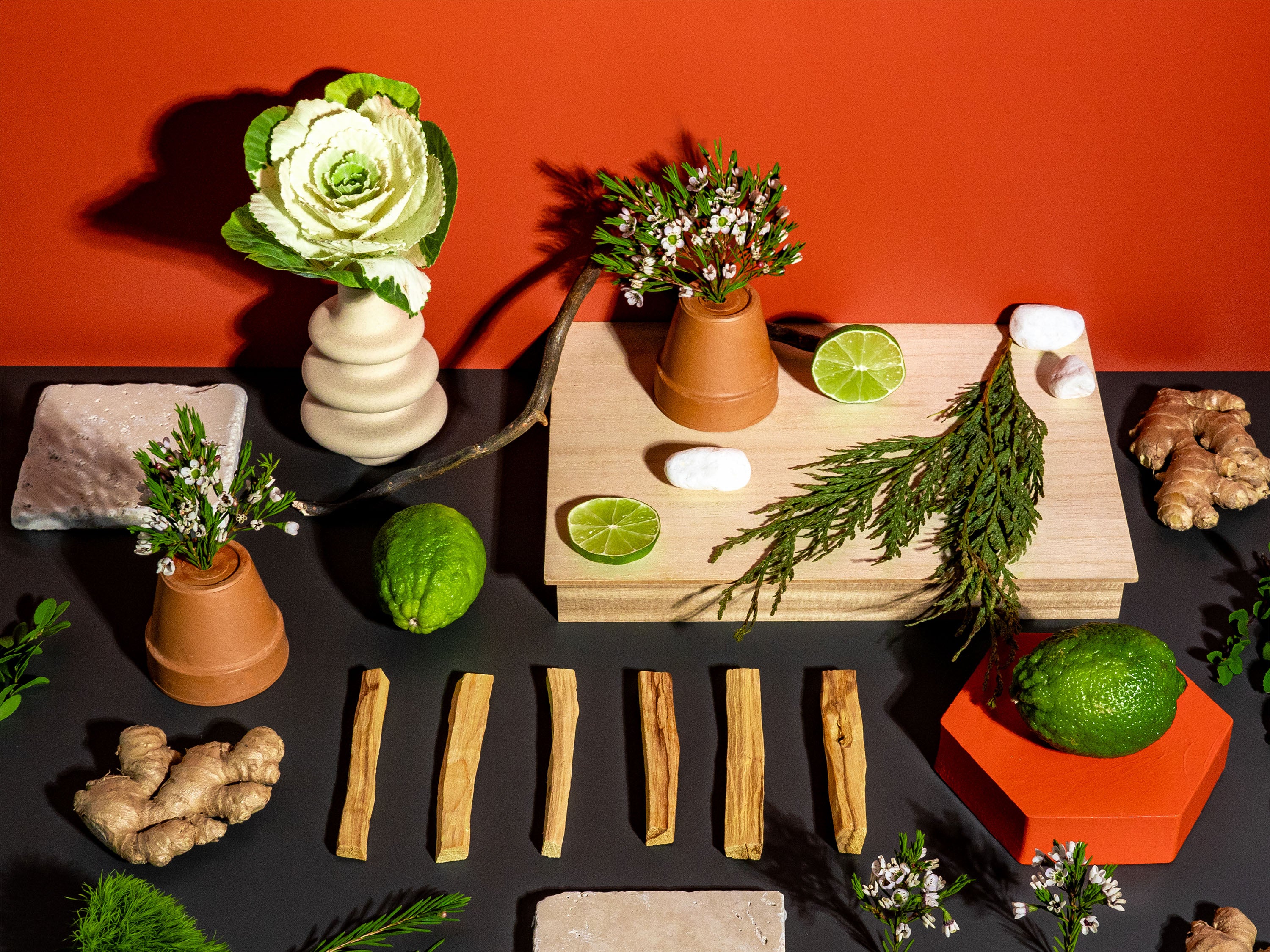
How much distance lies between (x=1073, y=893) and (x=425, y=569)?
2.71ft

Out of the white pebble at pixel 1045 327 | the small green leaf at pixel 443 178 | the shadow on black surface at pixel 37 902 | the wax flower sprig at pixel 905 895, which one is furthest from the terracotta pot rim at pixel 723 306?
the shadow on black surface at pixel 37 902

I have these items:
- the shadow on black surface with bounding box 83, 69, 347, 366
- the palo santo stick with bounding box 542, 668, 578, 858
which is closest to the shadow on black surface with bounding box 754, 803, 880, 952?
the palo santo stick with bounding box 542, 668, 578, 858

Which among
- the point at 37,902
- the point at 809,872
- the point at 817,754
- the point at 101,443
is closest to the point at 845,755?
the point at 817,754

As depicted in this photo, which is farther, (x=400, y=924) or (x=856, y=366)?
(x=856, y=366)

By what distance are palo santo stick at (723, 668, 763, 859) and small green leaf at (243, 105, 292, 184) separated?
2.78 feet

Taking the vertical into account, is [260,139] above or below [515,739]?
above

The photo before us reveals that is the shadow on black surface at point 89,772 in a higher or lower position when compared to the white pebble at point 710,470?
lower

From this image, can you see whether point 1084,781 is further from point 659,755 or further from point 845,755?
point 659,755

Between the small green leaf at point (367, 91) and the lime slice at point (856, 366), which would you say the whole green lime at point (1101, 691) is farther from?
the small green leaf at point (367, 91)

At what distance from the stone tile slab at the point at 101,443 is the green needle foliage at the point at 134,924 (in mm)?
525

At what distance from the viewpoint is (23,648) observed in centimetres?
155

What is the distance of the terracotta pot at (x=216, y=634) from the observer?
1421 millimetres

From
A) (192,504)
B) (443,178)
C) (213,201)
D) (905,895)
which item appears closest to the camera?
(905,895)

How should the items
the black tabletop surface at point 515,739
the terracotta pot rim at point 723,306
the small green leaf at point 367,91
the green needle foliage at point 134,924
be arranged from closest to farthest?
the green needle foliage at point 134,924 → the black tabletop surface at point 515,739 → the small green leaf at point 367,91 → the terracotta pot rim at point 723,306
